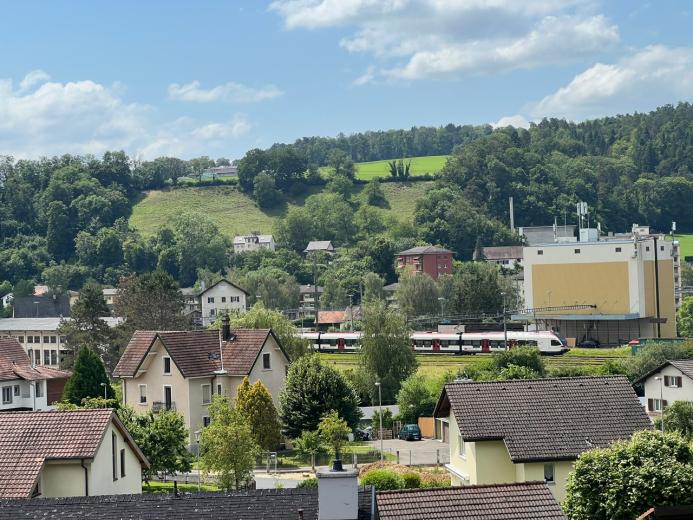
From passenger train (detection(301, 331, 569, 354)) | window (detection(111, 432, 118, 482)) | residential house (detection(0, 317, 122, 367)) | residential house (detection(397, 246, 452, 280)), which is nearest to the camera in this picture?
window (detection(111, 432, 118, 482))

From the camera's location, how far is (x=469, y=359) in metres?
85.7

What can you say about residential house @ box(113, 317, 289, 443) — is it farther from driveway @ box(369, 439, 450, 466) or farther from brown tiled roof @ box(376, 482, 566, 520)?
brown tiled roof @ box(376, 482, 566, 520)

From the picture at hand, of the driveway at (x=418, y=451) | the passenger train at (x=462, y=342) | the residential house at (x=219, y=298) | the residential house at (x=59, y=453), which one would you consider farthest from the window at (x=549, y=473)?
the residential house at (x=219, y=298)

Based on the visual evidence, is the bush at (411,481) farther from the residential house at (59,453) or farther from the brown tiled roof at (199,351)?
the brown tiled roof at (199,351)

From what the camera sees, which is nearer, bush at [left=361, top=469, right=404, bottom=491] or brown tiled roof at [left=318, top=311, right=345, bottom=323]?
bush at [left=361, top=469, right=404, bottom=491]

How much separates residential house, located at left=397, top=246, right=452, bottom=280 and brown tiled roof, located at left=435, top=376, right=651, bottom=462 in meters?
131

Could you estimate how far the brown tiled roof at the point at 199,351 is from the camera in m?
51.8

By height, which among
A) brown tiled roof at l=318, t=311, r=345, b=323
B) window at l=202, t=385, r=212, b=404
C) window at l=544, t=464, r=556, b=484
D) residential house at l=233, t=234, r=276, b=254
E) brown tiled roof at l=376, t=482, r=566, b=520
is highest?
residential house at l=233, t=234, r=276, b=254

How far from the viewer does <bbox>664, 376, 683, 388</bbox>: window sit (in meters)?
49.5

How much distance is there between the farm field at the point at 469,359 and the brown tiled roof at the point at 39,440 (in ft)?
176

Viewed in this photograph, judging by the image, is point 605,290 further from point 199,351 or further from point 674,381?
point 199,351

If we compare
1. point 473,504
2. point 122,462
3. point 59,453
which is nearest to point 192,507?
point 473,504

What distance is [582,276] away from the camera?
107 metres

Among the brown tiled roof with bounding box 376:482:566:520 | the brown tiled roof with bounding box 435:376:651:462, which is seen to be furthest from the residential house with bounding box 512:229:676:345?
the brown tiled roof with bounding box 376:482:566:520
